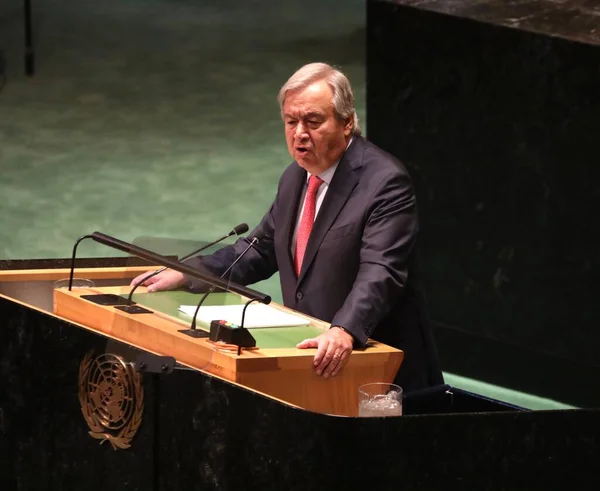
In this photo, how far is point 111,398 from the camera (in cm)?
434

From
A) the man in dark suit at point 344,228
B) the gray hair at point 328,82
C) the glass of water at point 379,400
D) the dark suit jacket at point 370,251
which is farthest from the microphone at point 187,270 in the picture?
the gray hair at point 328,82

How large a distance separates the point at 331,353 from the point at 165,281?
0.76m

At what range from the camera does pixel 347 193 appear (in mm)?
4742

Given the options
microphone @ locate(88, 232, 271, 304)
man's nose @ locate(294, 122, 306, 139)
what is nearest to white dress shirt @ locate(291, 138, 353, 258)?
man's nose @ locate(294, 122, 306, 139)

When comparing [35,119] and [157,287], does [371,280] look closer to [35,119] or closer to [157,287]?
[157,287]

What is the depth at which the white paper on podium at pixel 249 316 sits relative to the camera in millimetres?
4387

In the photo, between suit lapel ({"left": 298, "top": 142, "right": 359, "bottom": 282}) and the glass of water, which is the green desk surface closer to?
the glass of water

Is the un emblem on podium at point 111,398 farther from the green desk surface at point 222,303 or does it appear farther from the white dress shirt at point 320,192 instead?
the white dress shirt at point 320,192

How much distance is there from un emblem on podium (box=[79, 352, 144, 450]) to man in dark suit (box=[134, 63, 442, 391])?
40 centimetres

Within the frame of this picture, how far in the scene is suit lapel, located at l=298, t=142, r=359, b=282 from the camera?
4.74 meters

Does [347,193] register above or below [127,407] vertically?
above

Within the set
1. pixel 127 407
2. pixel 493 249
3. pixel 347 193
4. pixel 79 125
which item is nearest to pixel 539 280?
pixel 493 249

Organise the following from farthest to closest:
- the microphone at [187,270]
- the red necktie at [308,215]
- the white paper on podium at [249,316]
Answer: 1. the red necktie at [308,215]
2. the white paper on podium at [249,316]
3. the microphone at [187,270]

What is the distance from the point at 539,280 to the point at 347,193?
2365mm
